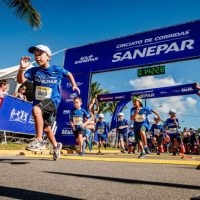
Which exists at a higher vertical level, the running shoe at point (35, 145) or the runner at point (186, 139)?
the runner at point (186, 139)

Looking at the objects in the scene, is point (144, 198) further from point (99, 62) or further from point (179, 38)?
point (99, 62)

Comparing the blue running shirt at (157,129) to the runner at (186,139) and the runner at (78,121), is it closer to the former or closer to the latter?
the runner at (186,139)

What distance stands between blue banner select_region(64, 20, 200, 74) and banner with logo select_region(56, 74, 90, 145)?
567 mm

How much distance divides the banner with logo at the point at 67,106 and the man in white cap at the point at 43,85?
9.35m

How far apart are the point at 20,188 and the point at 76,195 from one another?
541mm

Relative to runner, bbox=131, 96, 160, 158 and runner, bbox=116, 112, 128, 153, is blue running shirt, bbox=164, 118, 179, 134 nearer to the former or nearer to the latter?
runner, bbox=116, 112, 128, 153

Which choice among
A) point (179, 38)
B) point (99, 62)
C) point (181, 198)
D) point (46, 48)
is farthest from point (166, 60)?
point (181, 198)

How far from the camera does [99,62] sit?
1434 centimetres

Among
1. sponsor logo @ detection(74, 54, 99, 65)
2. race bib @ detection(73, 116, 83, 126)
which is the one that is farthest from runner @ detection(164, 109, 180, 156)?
race bib @ detection(73, 116, 83, 126)

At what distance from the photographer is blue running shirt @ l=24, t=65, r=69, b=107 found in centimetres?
484

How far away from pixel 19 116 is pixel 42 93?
7.11 meters

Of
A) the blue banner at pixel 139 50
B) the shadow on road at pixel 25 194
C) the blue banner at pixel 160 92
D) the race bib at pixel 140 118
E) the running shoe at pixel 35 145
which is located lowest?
the shadow on road at pixel 25 194

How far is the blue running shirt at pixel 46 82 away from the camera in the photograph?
4.84 metres

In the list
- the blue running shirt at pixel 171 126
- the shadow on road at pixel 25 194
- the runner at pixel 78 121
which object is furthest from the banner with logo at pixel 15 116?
the shadow on road at pixel 25 194
